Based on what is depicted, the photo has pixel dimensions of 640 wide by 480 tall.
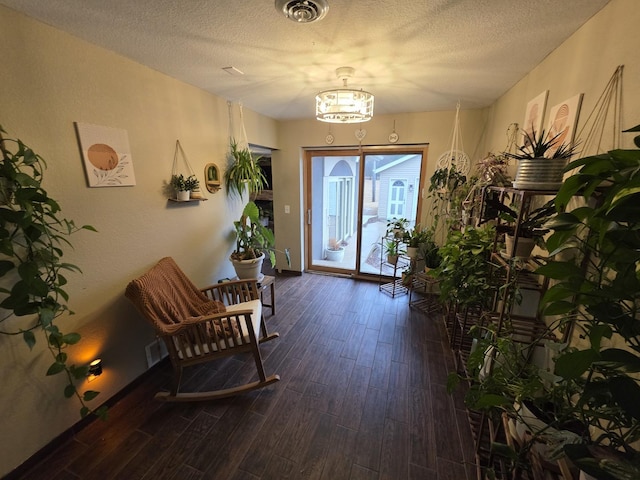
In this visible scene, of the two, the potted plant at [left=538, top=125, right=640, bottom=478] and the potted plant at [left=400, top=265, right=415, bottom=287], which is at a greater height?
the potted plant at [left=538, top=125, right=640, bottom=478]

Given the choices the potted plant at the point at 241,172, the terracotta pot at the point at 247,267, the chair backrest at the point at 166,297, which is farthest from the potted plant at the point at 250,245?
the chair backrest at the point at 166,297

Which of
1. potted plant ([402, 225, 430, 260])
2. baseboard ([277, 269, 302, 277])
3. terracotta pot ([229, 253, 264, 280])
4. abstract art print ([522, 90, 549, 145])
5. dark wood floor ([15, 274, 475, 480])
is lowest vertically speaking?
dark wood floor ([15, 274, 475, 480])

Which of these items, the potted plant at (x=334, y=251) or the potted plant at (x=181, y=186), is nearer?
the potted plant at (x=181, y=186)

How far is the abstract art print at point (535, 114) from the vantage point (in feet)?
5.64

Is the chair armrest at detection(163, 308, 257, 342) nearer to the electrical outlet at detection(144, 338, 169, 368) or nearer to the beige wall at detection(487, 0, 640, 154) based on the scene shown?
the electrical outlet at detection(144, 338, 169, 368)

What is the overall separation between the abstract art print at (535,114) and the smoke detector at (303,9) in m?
1.46

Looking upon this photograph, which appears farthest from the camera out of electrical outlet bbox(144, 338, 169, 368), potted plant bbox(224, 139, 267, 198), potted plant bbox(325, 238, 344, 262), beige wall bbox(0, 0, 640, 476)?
potted plant bbox(325, 238, 344, 262)

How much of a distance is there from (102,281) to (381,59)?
242 centimetres

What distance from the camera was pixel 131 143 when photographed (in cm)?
188

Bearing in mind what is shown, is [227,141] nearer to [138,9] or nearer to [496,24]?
[138,9]

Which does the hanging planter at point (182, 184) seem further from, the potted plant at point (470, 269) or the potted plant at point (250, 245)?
the potted plant at point (470, 269)

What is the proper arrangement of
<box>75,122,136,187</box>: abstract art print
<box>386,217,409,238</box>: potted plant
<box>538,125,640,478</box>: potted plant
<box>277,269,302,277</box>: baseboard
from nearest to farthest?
<box>538,125,640,478</box>: potted plant, <box>75,122,136,187</box>: abstract art print, <box>386,217,409,238</box>: potted plant, <box>277,269,302,277</box>: baseboard

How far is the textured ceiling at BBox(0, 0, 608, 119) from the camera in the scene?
123 cm

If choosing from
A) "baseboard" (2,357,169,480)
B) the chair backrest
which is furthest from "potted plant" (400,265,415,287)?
"baseboard" (2,357,169,480)
